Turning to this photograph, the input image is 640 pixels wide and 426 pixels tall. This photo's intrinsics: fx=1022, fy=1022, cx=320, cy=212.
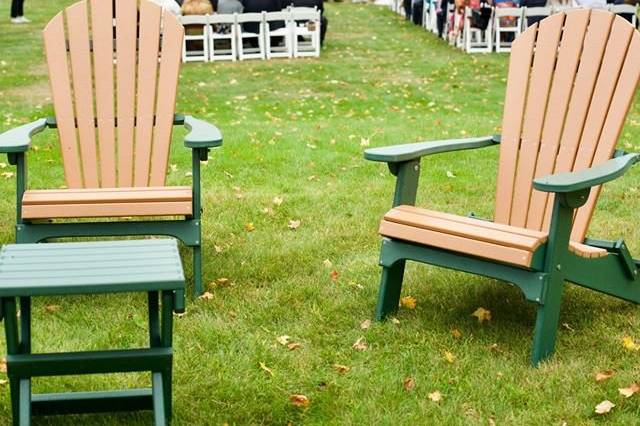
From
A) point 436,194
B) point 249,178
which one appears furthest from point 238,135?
point 436,194

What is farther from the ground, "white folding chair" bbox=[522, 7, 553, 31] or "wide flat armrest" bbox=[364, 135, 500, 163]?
"wide flat armrest" bbox=[364, 135, 500, 163]

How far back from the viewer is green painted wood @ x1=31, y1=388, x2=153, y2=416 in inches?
125

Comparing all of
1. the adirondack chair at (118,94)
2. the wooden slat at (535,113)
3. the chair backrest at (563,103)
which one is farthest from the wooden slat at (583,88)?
the adirondack chair at (118,94)

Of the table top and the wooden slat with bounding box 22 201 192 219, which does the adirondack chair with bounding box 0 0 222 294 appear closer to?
the wooden slat with bounding box 22 201 192 219

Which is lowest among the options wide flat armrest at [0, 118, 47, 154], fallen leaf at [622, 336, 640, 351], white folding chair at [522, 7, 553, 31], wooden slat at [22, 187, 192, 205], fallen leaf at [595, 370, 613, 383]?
white folding chair at [522, 7, 553, 31]

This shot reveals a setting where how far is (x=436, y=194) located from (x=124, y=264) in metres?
3.58

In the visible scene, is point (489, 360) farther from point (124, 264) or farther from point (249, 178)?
point (249, 178)

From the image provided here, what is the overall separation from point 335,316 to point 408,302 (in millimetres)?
351

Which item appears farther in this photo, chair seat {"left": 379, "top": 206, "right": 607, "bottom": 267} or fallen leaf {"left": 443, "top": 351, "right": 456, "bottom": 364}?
fallen leaf {"left": 443, "top": 351, "right": 456, "bottom": 364}

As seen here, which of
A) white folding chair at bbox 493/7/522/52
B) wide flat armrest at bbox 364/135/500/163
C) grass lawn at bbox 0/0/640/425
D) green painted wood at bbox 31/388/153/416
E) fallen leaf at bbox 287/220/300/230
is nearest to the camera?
green painted wood at bbox 31/388/153/416

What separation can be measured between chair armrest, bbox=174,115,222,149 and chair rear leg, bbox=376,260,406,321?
916 mm

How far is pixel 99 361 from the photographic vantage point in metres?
2.97

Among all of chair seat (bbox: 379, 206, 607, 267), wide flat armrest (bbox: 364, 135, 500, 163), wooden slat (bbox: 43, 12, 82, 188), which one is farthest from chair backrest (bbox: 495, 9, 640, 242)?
wooden slat (bbox: 43, 12, 82, 188)

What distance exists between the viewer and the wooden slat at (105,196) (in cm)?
429
